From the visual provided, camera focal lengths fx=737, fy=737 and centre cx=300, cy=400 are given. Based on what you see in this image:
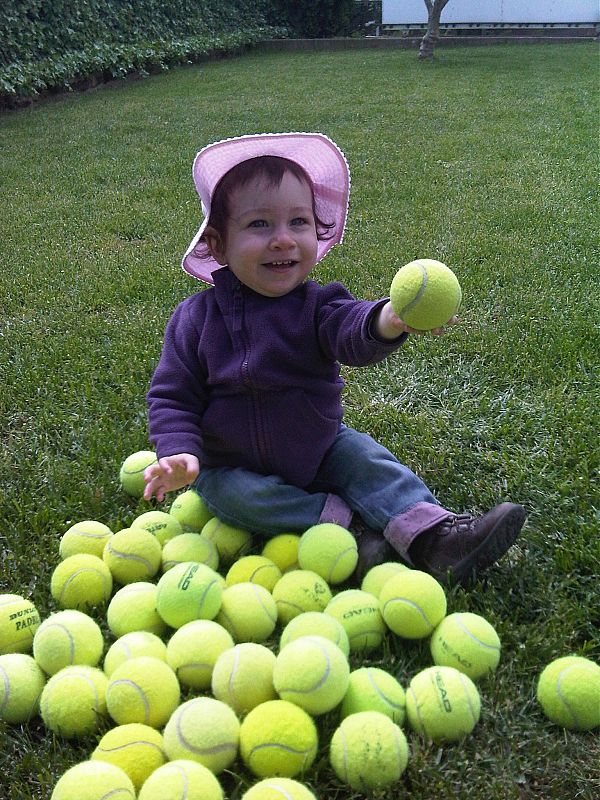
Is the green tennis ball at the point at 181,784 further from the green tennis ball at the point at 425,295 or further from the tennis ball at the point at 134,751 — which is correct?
the green tennis ball at the point at 425,295

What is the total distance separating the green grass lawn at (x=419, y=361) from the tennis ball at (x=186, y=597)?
0.82 ft

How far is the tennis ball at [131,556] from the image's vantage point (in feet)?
6.82

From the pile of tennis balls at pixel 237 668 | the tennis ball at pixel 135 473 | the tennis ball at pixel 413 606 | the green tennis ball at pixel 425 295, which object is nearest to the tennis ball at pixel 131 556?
the pile of tennis balls at pixel 237 668

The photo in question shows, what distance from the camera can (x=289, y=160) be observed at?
2.18 m

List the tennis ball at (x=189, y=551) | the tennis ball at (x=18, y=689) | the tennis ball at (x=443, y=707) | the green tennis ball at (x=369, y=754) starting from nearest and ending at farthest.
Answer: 1. the green tennis ball at (x=369, y=754)
2. the tennis ball at (x=443, y=707)
3. the tennis ball at (x=18, y=689)
4. the tennis ball at (x=189, y=551)

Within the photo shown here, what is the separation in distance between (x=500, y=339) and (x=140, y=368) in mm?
1578

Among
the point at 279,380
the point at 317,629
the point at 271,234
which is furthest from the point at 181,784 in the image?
the point at 271,234

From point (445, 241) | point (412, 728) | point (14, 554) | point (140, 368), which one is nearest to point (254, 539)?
point (14, 554)

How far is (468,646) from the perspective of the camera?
5.57ft

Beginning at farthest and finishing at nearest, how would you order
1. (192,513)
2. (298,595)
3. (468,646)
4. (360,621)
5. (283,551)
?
(192,513) < (283,551) < (298,595) < (360,621) < (468,646)

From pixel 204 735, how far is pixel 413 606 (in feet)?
1.91

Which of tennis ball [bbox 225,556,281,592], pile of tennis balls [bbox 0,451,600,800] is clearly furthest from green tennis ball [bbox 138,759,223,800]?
tennis ball [bbox 225,556,281,592]

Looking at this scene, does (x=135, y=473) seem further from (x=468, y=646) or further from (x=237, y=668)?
(x=468, y=646)

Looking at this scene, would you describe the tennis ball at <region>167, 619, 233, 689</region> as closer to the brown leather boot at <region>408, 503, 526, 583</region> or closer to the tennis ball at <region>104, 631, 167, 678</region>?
the tennis ball at <region>104, 631, 167, 678</region>
